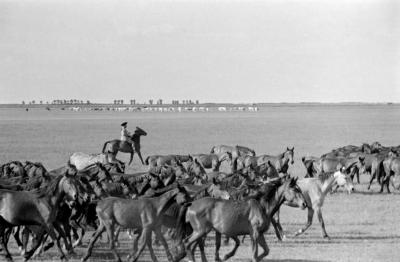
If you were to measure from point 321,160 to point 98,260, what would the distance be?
11.4m

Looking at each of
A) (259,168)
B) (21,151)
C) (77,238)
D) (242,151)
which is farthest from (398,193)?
(21,151)

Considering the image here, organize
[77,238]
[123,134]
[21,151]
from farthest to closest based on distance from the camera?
[21,151]
[123,134]
[77,238]

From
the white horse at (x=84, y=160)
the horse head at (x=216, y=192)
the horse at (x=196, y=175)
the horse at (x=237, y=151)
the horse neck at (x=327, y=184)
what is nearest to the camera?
the horse head at (x=216, y=192)

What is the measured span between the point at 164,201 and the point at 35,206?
6.40ft

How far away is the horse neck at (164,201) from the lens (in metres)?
10.1

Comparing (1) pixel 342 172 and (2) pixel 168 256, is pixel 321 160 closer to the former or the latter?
(1) pixel 342 172

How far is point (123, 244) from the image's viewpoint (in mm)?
12242

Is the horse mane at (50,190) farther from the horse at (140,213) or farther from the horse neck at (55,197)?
the horse at (140,213)

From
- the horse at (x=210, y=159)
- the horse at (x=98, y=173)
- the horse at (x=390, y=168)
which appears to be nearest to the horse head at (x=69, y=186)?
the horse at (x=98, y=173)

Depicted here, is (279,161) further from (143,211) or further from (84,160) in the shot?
(143,211)

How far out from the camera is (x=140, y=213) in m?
10.1

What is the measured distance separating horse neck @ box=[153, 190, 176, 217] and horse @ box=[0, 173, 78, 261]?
1294 millimetres

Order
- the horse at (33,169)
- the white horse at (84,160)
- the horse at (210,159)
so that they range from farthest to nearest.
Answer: the horse at (210,159) → the white horse at (84,160) → the horse at (33,169)

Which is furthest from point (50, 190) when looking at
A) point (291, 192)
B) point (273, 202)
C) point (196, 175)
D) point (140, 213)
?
point (196, 175)
